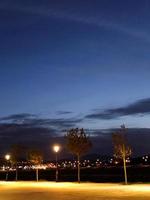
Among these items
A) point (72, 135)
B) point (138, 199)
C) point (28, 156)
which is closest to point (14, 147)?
point (28, 156)

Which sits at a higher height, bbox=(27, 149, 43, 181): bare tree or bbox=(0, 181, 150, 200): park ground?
bbox=(27, 149, 43, 181): bare tree

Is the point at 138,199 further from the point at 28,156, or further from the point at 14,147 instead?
the point at 14,147

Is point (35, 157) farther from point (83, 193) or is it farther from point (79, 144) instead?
point (83, 193)

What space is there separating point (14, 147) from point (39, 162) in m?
9.19

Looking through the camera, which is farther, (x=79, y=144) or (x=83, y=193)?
(x=79, y=144)

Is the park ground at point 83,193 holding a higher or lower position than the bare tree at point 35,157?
lower

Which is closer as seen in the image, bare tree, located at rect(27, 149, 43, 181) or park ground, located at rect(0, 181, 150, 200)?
park ground, located at rect(0, 181, 150, 200)

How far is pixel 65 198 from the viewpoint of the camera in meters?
31.1

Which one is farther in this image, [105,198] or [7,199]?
[7,199]

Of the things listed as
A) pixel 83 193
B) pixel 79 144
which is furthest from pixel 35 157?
pixel 83 193

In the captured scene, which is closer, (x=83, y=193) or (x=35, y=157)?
(x=83, y=193)

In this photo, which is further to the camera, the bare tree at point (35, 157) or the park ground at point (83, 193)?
the bare tree at point (35, 157)

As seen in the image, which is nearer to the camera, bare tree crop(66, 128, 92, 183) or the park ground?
the park ground

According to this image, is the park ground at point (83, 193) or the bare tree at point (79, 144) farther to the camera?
the bare tree at point (79, 144)
